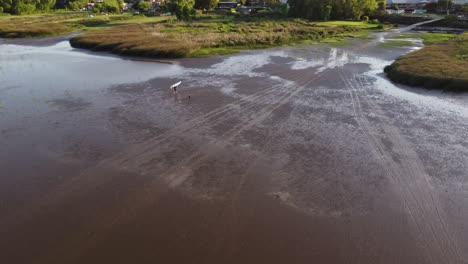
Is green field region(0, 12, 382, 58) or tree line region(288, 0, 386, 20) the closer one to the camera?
green field region(0, 12, 382, 58)

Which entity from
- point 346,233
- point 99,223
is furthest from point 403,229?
point 99,223

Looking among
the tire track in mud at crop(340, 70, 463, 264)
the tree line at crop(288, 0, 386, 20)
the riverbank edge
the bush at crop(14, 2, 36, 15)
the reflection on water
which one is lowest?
the tire track in mud at crop(340, 70, 463, 264)

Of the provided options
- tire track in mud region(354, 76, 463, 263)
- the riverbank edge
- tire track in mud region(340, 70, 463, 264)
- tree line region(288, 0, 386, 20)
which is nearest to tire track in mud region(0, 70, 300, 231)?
tire track in mud region(340, 70, 463, 264)

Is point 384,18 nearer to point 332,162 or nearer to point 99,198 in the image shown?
point 332,162

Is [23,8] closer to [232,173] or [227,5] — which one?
[227,5]

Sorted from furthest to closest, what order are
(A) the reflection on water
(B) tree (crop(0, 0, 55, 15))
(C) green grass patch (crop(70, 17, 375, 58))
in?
1. (B) tree (crop(0, 0, 55, 15))
2. (C) green grass patch (crop(70, 17, 375, 58))
3. (A) the reflection on water

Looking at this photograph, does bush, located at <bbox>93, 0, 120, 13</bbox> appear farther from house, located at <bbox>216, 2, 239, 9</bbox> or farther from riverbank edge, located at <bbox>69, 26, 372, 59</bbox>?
riverbank edge, located at <bbox>69, 26, 372, 59</bbox>

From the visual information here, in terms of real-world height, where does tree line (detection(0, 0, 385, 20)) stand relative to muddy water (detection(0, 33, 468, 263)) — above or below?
above
